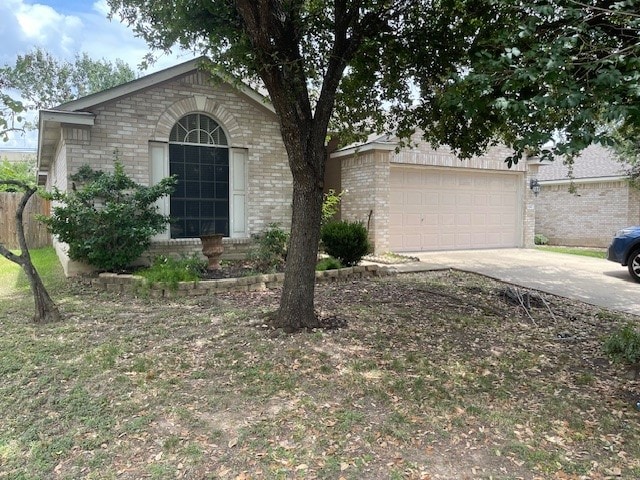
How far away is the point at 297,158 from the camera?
4949 mm

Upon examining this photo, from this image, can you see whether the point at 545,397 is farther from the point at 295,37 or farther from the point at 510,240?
the point at 510,240

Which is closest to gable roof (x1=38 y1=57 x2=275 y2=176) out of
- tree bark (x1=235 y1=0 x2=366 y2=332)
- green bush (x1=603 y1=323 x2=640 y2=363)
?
tree bark (x1=235 y1=0 x2=366 y2=332)

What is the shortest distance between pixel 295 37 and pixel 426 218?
847cm

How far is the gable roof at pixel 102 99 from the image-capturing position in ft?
26.1

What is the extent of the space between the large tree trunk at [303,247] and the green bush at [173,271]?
2704mm

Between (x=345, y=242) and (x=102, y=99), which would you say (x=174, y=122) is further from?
(x=345, y=242)

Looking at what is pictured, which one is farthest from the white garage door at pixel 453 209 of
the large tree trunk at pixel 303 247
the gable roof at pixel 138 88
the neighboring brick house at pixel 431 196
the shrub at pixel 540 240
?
the large tree trunk at pixel 303 247

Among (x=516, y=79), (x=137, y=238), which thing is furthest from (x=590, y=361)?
(x=137, y=238)

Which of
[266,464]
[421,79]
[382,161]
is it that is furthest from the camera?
[382,161]

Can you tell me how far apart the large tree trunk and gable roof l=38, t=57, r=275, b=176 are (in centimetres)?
326

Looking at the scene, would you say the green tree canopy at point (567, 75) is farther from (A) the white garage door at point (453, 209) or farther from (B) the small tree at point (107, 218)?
(A) the white garage door at point (453, 209)

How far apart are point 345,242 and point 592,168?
13886mm

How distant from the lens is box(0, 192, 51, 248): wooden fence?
15.1 meters

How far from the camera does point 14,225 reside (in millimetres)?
15469
